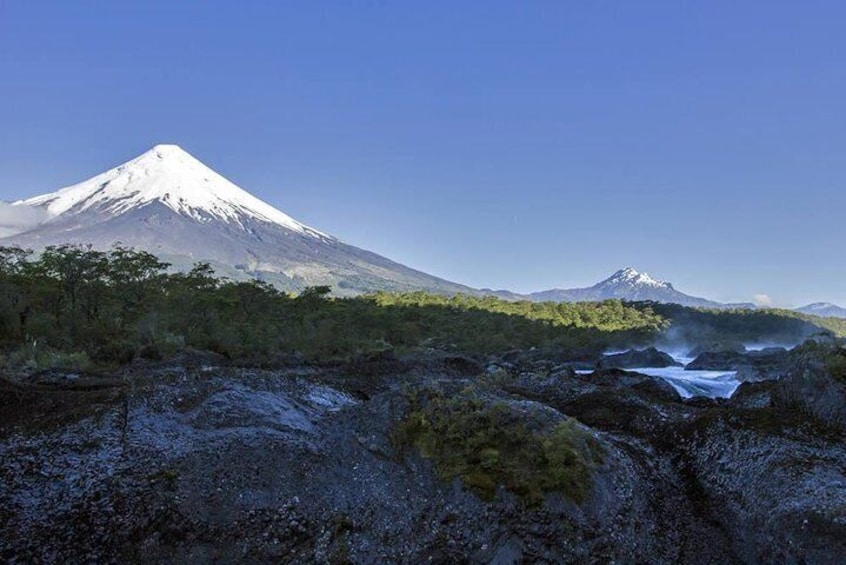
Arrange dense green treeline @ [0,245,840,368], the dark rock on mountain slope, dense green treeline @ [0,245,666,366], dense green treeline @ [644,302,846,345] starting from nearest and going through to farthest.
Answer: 1. the dark rock on mountain slope
2. dense green treeline @ [0,245,840,368]
3. dense green treeline @ [0,245,666,366]
4. dense green treeline @ [644,302,846,345]

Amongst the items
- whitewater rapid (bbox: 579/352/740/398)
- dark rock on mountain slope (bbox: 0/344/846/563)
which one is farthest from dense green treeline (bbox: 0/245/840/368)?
dark rock on mountain slope (bbox: 0/344/846/563)

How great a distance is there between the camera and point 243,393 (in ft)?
41.6

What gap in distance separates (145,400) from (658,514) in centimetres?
943

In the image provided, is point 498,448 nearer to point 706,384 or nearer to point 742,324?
point 706,384

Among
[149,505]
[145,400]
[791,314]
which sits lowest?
[149,505]

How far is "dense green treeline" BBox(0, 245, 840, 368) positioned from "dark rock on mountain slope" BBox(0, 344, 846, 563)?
797 inches

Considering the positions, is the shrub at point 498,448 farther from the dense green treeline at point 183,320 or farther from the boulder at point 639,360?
the boulder at point 639,360

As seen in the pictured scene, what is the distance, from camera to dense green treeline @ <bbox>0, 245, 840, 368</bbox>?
3650 centimetres

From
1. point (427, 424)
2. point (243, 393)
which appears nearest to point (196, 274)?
point (243, 393)

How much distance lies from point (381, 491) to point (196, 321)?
4084 cm

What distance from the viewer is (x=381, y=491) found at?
946cm

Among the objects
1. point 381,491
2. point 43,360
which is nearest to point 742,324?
point 43,360

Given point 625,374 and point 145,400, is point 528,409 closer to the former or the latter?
point 145,400

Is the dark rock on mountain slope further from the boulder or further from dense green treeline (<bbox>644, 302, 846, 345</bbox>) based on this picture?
dense green treeline (<bbox>644, 302, 846, 345</bbox>)
